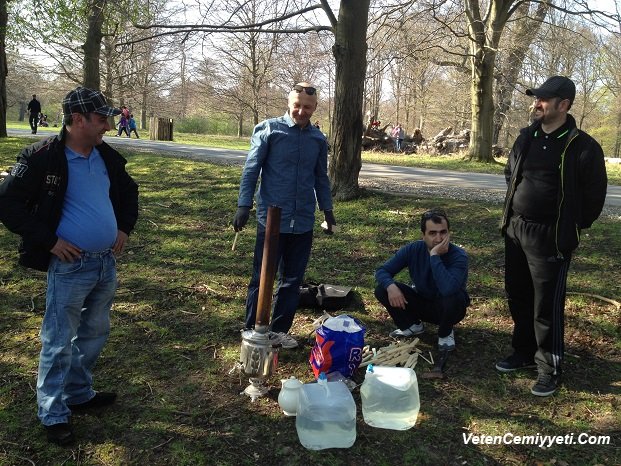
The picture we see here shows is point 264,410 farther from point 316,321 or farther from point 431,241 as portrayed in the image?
point 431,241

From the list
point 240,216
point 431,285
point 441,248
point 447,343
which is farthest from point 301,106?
point 447,343

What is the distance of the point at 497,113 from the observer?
96.0 feet

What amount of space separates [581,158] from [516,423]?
5.67ft

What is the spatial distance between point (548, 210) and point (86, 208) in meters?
2.91

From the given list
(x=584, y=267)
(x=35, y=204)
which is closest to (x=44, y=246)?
(x=35, y=204)

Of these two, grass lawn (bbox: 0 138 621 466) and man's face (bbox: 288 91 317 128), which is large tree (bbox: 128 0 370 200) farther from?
man's face (bbox: 288 91 317 128)

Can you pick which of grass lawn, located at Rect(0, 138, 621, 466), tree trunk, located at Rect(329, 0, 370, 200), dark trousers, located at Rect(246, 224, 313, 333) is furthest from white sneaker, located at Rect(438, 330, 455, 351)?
tree trunk, located at Rect(329, 0, 370, 200)

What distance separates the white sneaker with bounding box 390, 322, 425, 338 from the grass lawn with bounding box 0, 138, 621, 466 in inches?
3.4

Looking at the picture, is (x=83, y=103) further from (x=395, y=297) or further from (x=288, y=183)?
(x=395, y=297)

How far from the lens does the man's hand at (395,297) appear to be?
4176mm

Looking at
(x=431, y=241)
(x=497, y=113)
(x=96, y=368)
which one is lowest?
(x=96, y=368)

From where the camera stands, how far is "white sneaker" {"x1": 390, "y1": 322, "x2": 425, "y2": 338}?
14.7 ft

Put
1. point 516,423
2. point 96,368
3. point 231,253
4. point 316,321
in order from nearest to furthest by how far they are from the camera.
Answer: point 516,423 < point 96,368 < point 316,321 < point 231,253

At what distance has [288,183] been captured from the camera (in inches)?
157
